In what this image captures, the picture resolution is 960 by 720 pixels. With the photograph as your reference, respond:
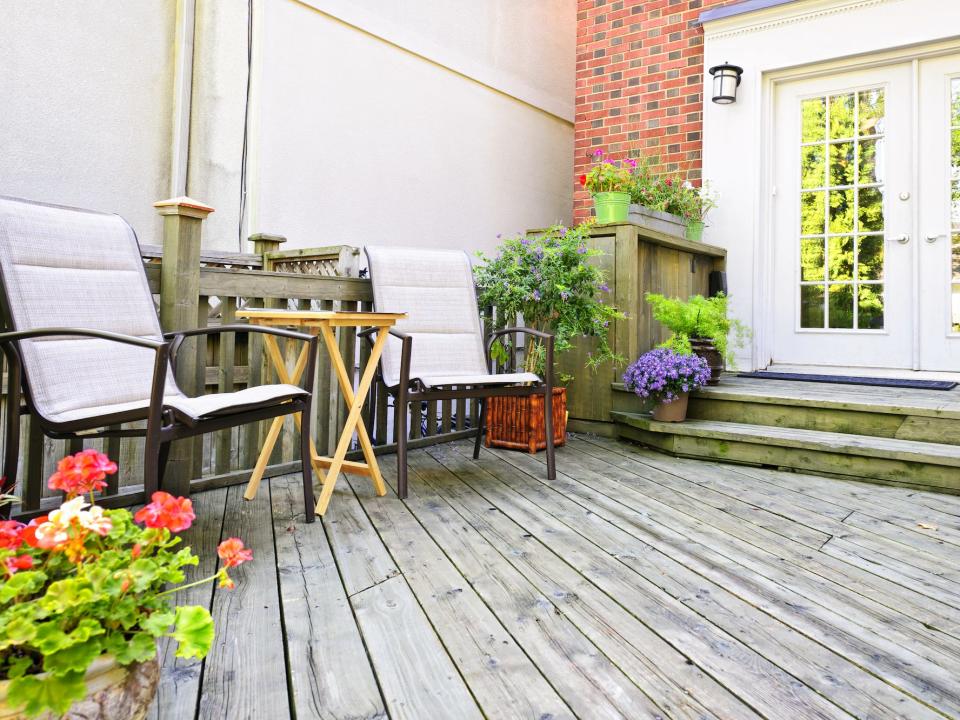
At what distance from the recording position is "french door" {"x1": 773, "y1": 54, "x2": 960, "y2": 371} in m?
4.14

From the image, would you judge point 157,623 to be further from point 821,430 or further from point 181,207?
point 821,430

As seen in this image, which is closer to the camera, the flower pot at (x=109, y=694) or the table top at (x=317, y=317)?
the flower pot at (x=109, y=694)

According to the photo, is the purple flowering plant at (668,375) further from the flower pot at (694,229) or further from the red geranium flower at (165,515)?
the red geranium flower at (165,515)

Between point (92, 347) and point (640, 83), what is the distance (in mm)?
4658

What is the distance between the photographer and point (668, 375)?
343 cm

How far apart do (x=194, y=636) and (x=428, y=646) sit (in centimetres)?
64

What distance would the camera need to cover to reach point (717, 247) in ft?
15.4

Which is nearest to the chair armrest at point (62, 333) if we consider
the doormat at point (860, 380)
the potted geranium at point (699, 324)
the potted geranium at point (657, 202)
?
the potted geranium at point (699, 324)

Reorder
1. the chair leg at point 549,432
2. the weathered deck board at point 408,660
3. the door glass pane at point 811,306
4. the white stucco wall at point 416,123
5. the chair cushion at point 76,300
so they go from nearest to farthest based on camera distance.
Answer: the weathered deck board at point 408,660 → the chair cushion at point 76,300 → the chair leg at point 549,432 → the white stucco wall at point 416,123 → the door glass pane at point 811,306

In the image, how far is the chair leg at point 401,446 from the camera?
2.54 metres

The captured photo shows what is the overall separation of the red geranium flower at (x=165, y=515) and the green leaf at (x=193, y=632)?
0.13 m

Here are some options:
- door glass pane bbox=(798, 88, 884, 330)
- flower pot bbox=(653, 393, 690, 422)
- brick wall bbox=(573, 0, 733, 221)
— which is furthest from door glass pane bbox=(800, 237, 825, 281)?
flower pot bbox=(653, 393, 690, 422)

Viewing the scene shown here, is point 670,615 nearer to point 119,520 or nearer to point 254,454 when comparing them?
point 119,520

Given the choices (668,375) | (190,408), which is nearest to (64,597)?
(190,408)
